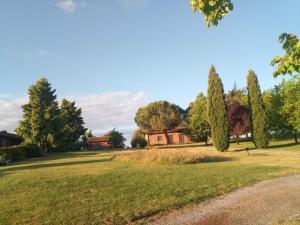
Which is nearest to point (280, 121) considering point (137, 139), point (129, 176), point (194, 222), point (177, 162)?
point (137, 139)

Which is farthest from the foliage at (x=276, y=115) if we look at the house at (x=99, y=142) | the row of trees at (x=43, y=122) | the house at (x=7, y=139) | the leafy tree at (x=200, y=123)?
the house at (x=7, y=139)

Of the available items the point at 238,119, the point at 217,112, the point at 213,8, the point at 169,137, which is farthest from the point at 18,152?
the point at 169,137

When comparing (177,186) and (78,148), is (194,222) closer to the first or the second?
(177,186)

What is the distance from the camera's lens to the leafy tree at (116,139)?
218ft

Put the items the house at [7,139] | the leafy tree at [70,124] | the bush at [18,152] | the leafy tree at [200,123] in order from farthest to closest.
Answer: the leafy tree at [200,123]
the leafy tree at [70,124]
the house at [7,139]
the bush at [18,152]

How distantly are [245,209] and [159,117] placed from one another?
213 feet

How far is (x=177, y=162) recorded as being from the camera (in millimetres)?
22047

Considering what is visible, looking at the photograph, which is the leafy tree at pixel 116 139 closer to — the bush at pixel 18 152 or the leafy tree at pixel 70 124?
the leafy tree at pixel 70 124

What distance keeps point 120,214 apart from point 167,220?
1.28 m

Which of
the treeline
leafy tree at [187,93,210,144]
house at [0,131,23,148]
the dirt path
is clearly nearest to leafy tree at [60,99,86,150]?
house at [0,131,23,148]

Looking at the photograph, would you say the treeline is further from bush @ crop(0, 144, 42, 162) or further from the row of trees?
bush @ crop(0, 144, 42, 162)

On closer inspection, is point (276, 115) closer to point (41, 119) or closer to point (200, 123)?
point (200, 123)

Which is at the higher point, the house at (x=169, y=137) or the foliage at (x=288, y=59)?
the house at (x=169, y=137)

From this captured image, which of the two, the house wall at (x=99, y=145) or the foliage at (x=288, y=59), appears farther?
the house wall at (x=99, y=145)
